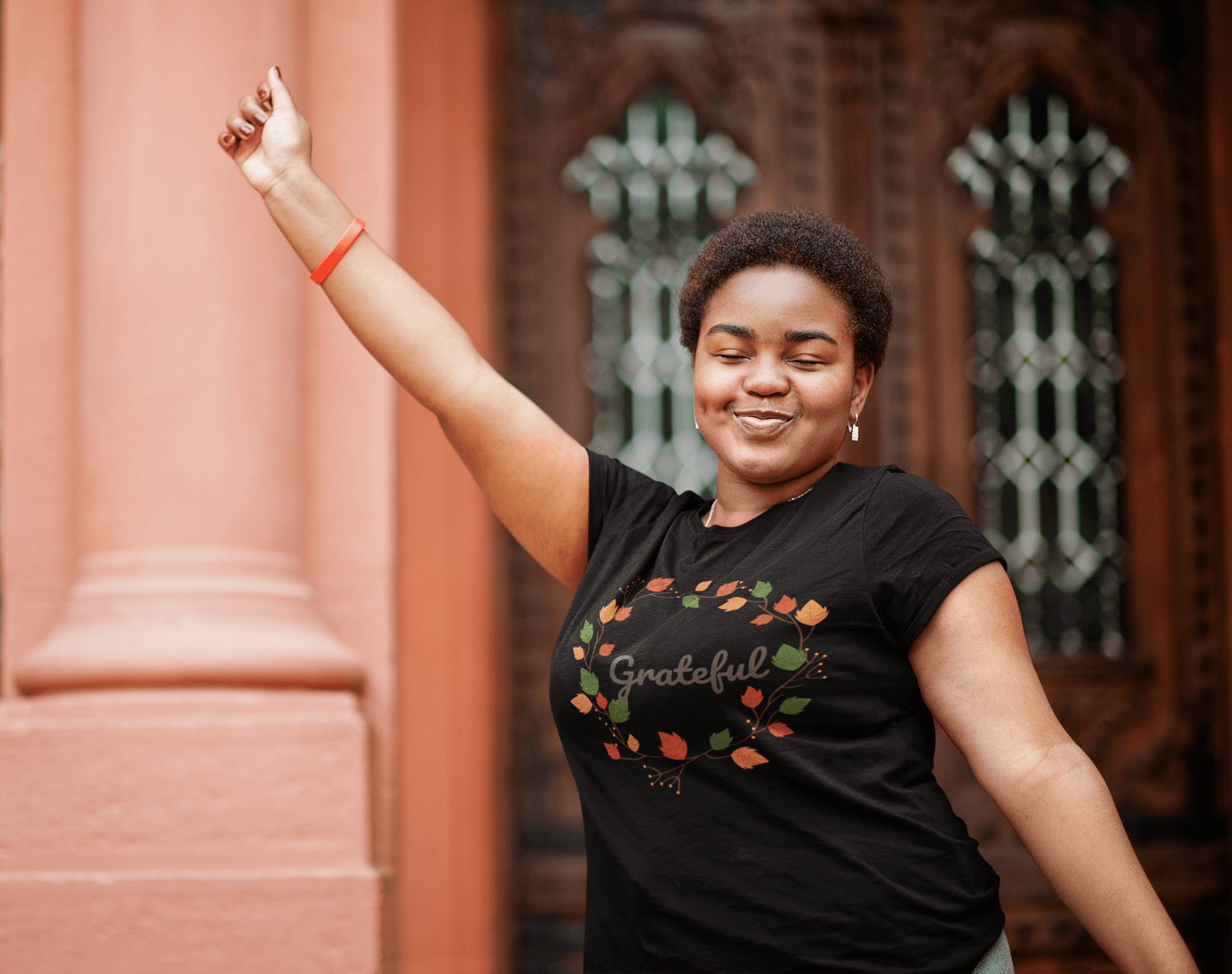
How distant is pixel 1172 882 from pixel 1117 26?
2761mm

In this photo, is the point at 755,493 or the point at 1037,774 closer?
the point at 1037,774

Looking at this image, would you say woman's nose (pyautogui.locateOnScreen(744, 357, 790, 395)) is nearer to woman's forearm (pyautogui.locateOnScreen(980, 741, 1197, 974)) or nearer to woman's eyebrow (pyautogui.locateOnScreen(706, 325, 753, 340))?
woman's eyebrow (pyautogui.locateOnScreen(706, 325, 753, 340))

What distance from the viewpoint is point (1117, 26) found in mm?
3990

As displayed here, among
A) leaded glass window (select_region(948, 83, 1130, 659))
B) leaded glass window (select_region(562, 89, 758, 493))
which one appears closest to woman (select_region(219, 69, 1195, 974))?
leaded glass window (select_region(562, 89, 758, 493))

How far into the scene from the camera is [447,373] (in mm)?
1754

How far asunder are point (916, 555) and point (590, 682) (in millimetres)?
439

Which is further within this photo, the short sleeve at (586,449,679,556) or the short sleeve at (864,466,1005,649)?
the short sleeve at (586,449,679,556)

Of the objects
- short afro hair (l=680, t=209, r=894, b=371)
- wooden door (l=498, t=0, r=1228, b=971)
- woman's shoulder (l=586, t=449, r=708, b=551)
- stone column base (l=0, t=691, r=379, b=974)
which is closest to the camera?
short afro hair (l=680, t=209, r=894, b=371)

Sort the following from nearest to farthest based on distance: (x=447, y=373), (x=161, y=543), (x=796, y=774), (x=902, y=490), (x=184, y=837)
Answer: (x=796, y=774) < (x=902, y=490) < (x=447, y=373) < (x=184, y=837) < (x=161, y=543)

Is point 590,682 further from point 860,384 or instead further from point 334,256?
point 334,256

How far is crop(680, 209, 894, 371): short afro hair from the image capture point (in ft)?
5.39

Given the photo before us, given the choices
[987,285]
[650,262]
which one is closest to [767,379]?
[650,262]

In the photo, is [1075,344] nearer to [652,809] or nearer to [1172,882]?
[1172,882]

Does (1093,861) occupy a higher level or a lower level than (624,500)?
lower
